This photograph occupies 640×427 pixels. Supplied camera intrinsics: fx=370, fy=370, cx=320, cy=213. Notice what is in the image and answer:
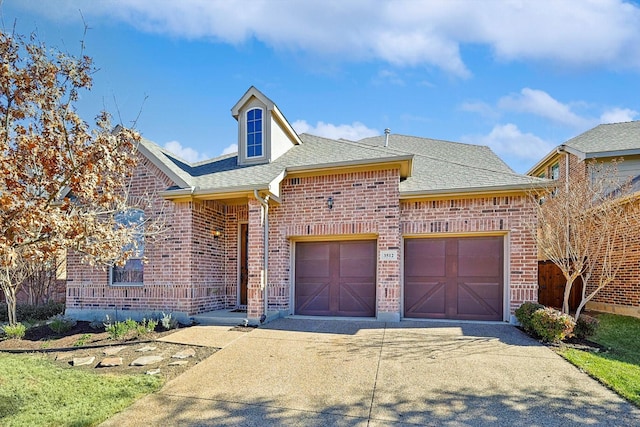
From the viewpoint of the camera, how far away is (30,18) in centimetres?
519

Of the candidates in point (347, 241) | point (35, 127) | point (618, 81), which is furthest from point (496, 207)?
point (35, 127)

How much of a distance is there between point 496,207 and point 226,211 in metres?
7.26

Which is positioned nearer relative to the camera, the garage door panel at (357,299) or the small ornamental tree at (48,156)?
the small ornamental tree at (48,156)

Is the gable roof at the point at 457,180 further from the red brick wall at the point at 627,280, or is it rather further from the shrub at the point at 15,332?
the shrub at the point at 15,332

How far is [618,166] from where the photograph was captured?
13.1 metres

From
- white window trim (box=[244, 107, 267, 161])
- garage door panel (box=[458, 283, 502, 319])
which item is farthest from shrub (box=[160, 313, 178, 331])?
garage door panel (box=[458, 283, 502, 319])

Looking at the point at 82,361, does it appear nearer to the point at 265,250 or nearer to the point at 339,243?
the point at 265,250

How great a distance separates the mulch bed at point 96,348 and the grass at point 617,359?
19.8 feet

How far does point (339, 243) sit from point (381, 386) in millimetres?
5108

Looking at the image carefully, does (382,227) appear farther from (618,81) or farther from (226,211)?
(618,81)

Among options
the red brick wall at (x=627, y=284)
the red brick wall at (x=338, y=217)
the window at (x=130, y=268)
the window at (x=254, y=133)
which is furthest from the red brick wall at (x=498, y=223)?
the window at (x=130, y=268)

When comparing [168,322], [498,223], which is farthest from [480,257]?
[168,322]

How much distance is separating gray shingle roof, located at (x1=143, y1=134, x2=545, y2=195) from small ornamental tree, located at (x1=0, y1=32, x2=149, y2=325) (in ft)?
13.2

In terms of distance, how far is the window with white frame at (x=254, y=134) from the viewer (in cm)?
1093
